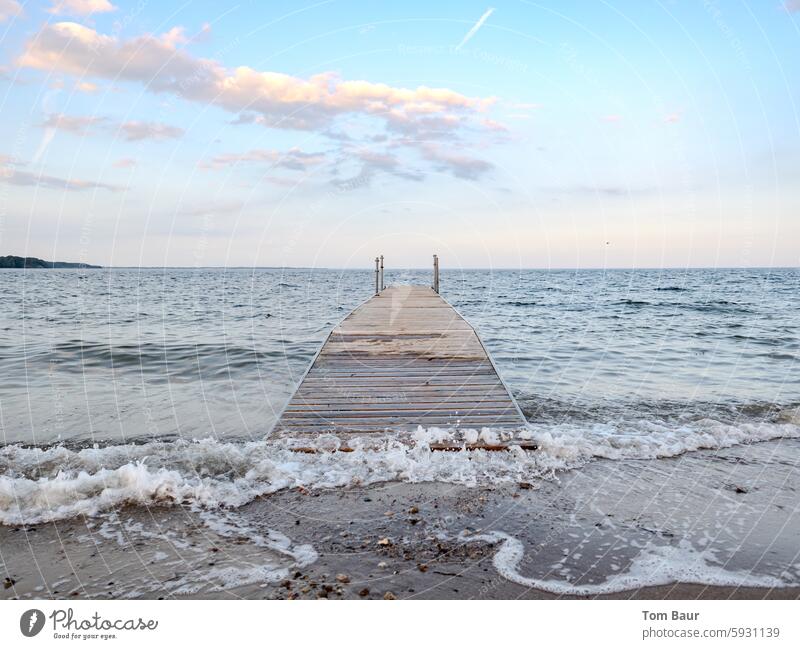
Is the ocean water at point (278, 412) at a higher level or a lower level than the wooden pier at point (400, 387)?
lower

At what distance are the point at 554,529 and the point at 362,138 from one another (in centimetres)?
1685

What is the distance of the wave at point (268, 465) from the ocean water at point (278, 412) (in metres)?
0.02

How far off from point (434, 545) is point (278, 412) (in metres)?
6.41

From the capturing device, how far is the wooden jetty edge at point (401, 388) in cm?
705

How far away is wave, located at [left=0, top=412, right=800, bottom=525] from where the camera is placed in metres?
5.17

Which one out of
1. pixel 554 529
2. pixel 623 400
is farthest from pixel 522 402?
pixel 554 529

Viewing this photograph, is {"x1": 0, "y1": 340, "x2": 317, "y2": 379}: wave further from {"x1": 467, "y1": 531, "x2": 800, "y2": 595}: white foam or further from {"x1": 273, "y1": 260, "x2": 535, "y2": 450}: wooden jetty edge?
{"x1": 467, "y1": 531, "x2": 800, "y2": 595}: white foam

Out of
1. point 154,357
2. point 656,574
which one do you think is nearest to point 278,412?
point 154,357

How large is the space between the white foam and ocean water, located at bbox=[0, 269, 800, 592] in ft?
0.06

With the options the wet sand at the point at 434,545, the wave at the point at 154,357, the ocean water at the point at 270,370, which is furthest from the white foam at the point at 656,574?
the wave at the point at 154,357

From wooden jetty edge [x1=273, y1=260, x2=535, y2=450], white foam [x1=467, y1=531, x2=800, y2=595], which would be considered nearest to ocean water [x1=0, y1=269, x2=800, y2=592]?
white foam [x1=467, y1=531, x2=800, y2=595]

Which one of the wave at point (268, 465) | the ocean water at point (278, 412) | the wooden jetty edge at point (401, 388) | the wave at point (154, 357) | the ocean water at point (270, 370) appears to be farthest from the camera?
the wave at point (154, 357)

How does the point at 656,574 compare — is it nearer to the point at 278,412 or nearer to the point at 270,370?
the point at 278,412

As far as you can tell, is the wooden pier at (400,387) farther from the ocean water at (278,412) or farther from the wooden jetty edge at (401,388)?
the ocean water at (278,412)
